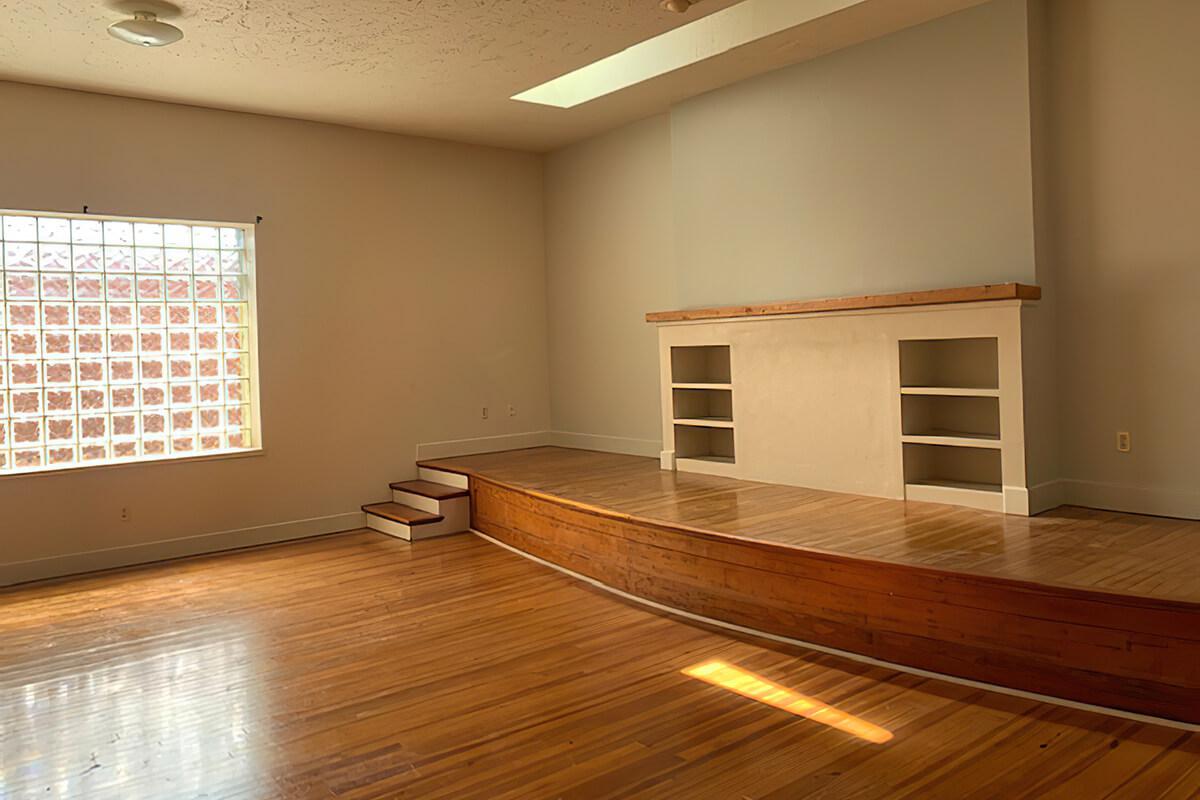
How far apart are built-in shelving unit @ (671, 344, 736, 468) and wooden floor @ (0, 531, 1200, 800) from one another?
5.54 feet

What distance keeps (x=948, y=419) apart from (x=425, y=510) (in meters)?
3.51

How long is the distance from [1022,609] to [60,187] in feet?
18.1

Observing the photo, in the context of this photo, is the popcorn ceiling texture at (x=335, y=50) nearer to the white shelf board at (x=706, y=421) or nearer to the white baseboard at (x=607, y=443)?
the white shelf board at (x=706, y=421)

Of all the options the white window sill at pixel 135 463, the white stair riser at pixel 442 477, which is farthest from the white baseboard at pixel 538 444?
the white window sill at pixel 135 463

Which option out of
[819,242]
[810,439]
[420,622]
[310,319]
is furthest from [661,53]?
Answer: [420,622]

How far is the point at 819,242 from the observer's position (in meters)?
5.21

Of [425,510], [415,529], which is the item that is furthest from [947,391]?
[425,510]

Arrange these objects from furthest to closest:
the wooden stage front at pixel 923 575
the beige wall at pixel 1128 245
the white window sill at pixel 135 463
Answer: the white window sill at pixel 135 463
the beige wall at pixel 1128 245
the wooden stage front at pixel 923 575

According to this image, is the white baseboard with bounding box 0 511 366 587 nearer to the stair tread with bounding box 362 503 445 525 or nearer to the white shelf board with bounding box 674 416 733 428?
the stair tread with bounding box 362 503 445 525

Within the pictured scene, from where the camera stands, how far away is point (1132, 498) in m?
4.20

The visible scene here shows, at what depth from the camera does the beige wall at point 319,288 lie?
523 centimetres

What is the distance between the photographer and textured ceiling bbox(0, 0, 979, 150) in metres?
4.12

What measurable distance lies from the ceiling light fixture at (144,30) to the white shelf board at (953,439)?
4.13 meters

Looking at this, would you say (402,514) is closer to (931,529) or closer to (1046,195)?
(931,529)
